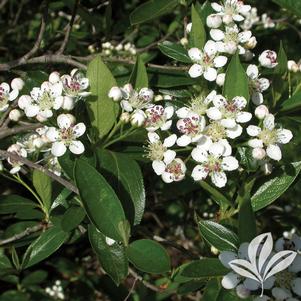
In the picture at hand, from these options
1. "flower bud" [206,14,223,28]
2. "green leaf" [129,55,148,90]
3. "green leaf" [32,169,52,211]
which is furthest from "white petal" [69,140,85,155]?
"flower bud" [206,14,223,28]

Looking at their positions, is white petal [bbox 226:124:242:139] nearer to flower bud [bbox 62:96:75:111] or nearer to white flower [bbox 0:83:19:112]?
flower bud [bbox 62:96:75:111]

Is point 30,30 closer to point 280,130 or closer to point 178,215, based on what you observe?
point 178,215

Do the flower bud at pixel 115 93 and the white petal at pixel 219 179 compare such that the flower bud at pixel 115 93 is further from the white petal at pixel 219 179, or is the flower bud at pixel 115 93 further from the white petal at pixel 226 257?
the white petal at pixel 226 257

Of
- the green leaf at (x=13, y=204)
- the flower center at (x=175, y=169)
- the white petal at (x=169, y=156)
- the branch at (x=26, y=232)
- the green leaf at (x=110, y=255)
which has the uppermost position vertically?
the white petal at (x=169, y=156)

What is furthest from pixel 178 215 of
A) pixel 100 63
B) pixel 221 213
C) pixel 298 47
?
pixel 100 63

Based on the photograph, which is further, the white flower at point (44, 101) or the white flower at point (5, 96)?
the white flower at point (5, 96)

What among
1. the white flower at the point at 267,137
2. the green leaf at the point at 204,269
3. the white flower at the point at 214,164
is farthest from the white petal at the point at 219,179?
the green leaf at the point at 204,269

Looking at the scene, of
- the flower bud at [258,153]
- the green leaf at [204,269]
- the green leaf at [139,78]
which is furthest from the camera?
the green leaf at [139,78]

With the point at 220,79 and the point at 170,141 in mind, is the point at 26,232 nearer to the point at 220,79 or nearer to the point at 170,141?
the point at 170,141
